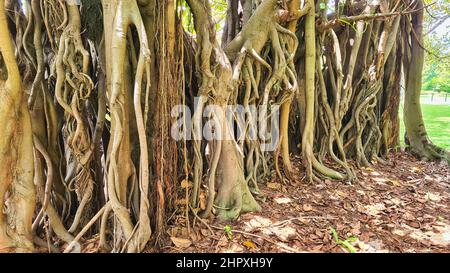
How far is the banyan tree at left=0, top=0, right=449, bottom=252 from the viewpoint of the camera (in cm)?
157

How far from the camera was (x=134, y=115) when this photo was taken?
172 cm

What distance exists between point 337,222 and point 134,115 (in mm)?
1543

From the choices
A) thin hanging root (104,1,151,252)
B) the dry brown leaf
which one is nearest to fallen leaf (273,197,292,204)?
the dry brown leaf

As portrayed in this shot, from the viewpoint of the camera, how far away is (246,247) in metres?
1.66

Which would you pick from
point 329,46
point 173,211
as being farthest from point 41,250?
point 329,46

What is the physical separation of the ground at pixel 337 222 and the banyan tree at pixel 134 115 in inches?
5.3

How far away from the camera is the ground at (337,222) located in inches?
66.2

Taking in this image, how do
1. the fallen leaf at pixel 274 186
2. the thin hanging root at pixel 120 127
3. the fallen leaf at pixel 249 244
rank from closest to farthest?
the thin hanging root at pixel 120 127 < the fallen leaf at pixel 249 244 < the fallen leaf at pixel 274 186

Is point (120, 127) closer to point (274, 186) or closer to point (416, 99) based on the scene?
point (274, 186)

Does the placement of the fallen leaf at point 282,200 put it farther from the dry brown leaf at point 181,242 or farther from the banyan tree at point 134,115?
the dry brown leaf at point 181,242

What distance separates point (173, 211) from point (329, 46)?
2345 millimetres
